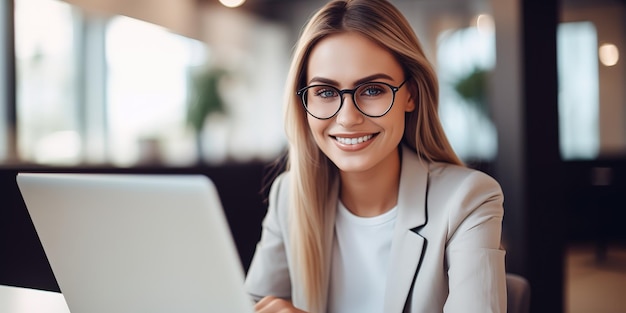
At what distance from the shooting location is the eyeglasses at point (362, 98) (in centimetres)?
141

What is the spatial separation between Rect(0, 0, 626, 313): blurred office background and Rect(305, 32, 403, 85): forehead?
3.15 ft

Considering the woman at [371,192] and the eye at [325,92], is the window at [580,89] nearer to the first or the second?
the woman at [371,192]

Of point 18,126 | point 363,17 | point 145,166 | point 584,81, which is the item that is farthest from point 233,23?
point 363,17

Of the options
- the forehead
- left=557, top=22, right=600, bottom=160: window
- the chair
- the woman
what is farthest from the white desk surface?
left=557, top=22, right=600, bottom=160: window

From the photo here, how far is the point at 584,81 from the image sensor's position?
846 centimetres

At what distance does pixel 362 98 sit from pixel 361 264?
440 millimetres

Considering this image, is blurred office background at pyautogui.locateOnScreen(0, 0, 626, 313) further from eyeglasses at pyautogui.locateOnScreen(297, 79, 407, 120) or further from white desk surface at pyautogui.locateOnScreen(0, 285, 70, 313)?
eyeglasses at pyautogui.locateOnScreen(297, 79, 407, 120)

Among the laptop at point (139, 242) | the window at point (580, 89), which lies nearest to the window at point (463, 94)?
the window at point (580, 89)

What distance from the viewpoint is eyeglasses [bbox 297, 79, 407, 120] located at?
141cm

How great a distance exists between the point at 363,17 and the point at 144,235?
87 centimetres

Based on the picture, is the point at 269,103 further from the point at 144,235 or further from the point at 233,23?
the point at 144,235

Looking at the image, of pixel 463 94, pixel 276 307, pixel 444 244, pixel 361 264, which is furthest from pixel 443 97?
pixel 276 307

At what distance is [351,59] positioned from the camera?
1398 millimetres

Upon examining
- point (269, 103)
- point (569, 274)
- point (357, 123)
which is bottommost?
point (569, 274)
